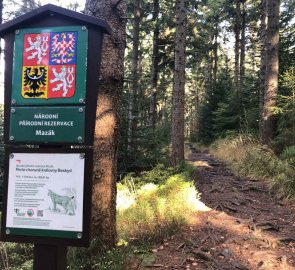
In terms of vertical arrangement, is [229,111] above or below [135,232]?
above

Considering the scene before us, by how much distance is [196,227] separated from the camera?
21.1 ft

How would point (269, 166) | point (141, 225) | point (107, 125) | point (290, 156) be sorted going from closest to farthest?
point (107, 125), point (141, 225), point (290, 156), point (269, 166)

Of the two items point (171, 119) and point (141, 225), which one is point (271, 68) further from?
point (141, 225)

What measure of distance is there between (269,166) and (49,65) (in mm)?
9789

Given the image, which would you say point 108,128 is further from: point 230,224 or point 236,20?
point 236,20

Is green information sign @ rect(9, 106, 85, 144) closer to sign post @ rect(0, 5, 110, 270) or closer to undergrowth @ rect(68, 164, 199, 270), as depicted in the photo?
sign post @ rect(0, 5, 110, 270)

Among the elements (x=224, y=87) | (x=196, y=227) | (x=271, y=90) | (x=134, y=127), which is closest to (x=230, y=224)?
(x=196, y=227)

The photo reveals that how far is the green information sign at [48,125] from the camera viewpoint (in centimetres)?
278

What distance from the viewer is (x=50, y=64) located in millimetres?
2836

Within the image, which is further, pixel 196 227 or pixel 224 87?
pixel 224 87

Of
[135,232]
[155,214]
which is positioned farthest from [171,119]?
[135,232]

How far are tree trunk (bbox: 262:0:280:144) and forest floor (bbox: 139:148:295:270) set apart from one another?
4273 mm

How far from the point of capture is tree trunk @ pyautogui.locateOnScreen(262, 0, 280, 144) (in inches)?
531

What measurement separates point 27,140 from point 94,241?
1833 millimetres
